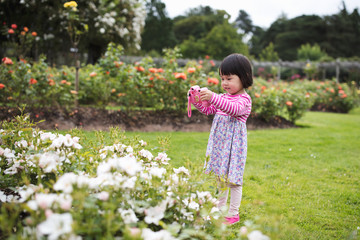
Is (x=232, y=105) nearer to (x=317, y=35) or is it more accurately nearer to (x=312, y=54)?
(x=312, y=54)

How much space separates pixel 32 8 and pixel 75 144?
1082cm

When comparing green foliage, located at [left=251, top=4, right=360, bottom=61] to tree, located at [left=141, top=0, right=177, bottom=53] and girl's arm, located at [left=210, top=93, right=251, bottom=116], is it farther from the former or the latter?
girl's arm, located at [left=210, top=93, right=251, bottom=116]

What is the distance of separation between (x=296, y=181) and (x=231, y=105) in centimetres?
190

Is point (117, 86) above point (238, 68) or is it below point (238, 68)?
below

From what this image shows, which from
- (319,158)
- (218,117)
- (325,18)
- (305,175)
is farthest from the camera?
(325,18)

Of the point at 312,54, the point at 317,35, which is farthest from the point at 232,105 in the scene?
the point at 317,35

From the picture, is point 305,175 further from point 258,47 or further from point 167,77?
point 258,47

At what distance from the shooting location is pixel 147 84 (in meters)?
5.66

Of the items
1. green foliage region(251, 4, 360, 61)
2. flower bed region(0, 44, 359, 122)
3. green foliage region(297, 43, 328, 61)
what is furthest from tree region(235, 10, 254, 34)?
flower bed region(0, 44, 359, 122)

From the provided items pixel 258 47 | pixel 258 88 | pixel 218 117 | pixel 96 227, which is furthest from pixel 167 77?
pixel 258 47

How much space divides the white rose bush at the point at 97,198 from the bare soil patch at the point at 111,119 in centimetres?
295

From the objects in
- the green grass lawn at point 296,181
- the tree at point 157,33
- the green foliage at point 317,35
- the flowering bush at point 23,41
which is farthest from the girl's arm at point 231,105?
the green foliage at point 317,35

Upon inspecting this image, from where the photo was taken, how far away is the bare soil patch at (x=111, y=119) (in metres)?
4.76

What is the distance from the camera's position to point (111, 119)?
17.5ft
